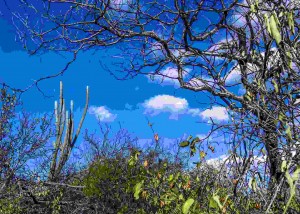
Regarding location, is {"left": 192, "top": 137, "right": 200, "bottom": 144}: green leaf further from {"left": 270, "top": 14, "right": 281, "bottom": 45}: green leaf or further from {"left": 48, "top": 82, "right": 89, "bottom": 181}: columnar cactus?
{"left": 48, "top": 82, "right": 89, "bottom": 181}: columnar cactus

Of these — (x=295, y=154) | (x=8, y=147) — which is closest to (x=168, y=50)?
(x=295, y=154)

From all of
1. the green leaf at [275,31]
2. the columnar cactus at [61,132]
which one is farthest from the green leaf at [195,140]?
the columnar cactus at [61,132]

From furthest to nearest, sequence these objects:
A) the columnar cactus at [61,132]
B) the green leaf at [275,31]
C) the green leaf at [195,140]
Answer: the columnar cactus at [61,132] → the green leaf at [195,140] → the green leaf at [275,31]

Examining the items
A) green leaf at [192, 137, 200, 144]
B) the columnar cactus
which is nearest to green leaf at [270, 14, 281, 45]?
green leaf at [192, 137, 200, 144]

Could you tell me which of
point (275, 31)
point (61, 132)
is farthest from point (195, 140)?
point (61, 132)

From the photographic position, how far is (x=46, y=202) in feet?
31.2

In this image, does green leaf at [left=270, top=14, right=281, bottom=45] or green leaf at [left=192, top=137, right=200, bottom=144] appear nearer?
green leaf at [left=270, top=14, right=281, bottom=45]

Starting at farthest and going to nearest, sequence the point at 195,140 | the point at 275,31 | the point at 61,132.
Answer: the point at 61,132 < the point at 195,140 < the point at 275,31

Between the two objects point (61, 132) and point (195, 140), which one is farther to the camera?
point (61, 132)

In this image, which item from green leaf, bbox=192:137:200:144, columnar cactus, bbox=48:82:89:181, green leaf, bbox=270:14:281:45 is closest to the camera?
green leaf, bbox=270:14:281:45

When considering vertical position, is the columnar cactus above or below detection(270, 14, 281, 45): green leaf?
above

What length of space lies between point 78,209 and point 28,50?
4.96m

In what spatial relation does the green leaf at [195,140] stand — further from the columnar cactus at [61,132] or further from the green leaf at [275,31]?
the columnar cactus at [61,132]

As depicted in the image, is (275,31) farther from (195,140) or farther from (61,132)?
(61,132)
